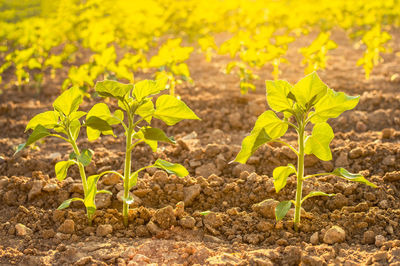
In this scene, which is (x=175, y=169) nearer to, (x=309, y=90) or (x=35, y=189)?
(x=309, y=90)

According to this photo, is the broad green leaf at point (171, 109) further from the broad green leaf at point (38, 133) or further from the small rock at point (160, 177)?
→ the small rock at point (160, 177)

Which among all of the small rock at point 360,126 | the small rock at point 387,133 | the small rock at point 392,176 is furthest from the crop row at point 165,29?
the small rock at point 392,176

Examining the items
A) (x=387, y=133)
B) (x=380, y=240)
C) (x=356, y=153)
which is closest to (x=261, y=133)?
(x=380, y=240)

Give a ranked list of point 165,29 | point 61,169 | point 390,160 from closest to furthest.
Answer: point 61,169 → point 390,160 → point 165,29

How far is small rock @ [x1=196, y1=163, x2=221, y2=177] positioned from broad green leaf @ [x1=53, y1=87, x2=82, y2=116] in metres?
1.04

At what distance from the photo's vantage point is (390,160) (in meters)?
2.95

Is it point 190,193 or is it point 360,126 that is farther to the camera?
point 360,126

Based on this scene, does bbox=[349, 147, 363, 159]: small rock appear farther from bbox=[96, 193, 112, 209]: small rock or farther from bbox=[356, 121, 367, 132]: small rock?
bbox=[96, 193, 112, 209]: small rock

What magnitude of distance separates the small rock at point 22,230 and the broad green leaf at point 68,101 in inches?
26.3

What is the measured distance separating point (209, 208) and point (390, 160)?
115cm

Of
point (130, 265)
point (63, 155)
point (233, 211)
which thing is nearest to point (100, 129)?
point (130, 265)

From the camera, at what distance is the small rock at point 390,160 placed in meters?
2.93

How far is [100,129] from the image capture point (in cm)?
222

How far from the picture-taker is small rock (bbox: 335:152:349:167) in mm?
3055
